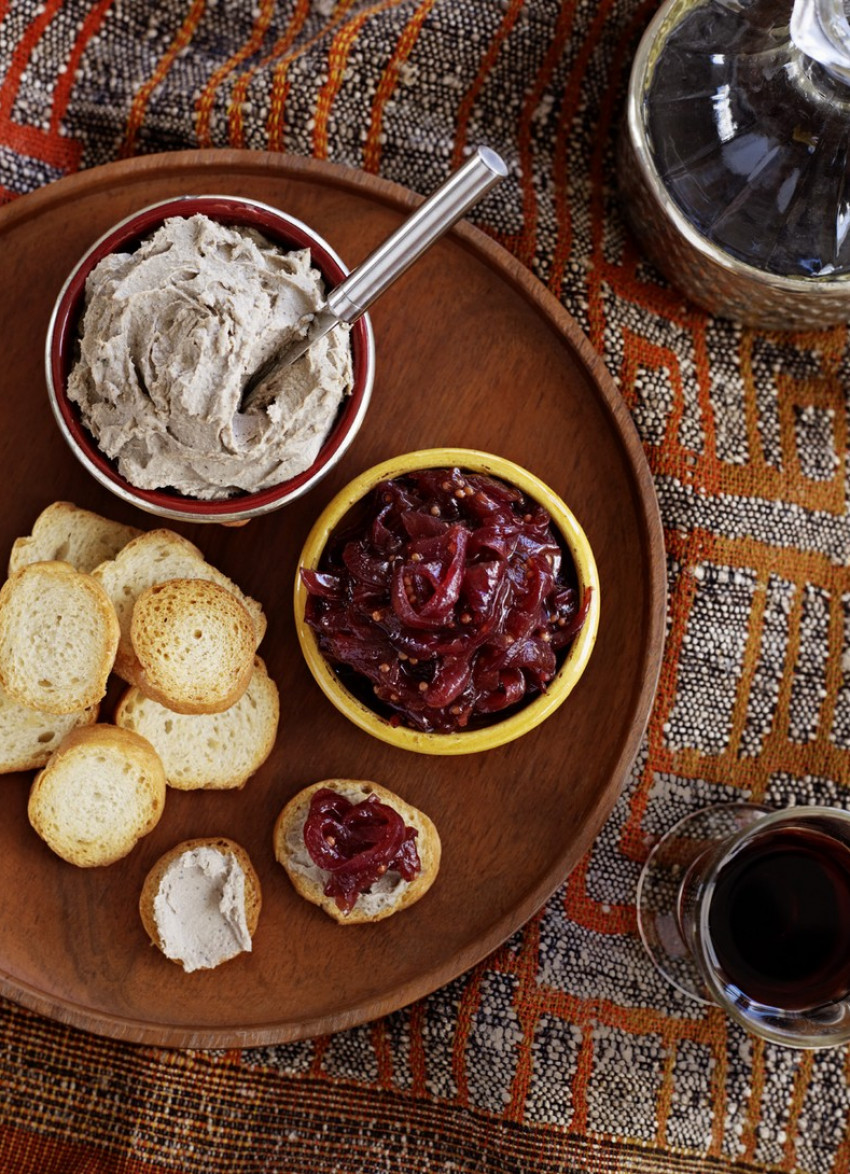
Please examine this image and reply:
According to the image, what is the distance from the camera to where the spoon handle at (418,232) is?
1538 millimetres

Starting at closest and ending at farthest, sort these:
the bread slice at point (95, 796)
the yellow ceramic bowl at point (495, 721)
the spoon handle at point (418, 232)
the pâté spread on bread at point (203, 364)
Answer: the spoon handle at point (418, 232), the pâté spread on bread at point (203, 364), the yellow ceramic bowl at point (495, 721), the bread slice at point (95, 796)

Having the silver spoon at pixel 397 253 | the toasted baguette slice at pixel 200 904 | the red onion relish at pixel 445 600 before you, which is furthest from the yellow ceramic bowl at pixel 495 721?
the toasted baguette slice at pixel 200 904

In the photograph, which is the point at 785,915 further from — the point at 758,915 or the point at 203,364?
the point at 203,364

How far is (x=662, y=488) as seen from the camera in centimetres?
222

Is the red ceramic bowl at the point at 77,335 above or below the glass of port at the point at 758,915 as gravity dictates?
above

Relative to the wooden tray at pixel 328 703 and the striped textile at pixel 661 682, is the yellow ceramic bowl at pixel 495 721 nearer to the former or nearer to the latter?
the wooden tray at pixel 328 703

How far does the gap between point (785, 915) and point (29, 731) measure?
1417 mm

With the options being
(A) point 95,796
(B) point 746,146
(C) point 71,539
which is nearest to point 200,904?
(A) point 95,796

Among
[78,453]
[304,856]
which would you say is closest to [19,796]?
[304,856]

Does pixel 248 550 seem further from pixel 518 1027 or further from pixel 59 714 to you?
pixel 518 1027

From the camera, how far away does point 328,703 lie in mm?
2061

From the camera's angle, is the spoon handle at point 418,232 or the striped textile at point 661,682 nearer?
the spoon handle at point 418,232

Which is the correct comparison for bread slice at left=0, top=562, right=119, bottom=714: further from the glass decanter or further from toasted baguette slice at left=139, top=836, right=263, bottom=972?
the glass decanter

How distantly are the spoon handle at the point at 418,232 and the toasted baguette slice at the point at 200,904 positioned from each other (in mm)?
963
